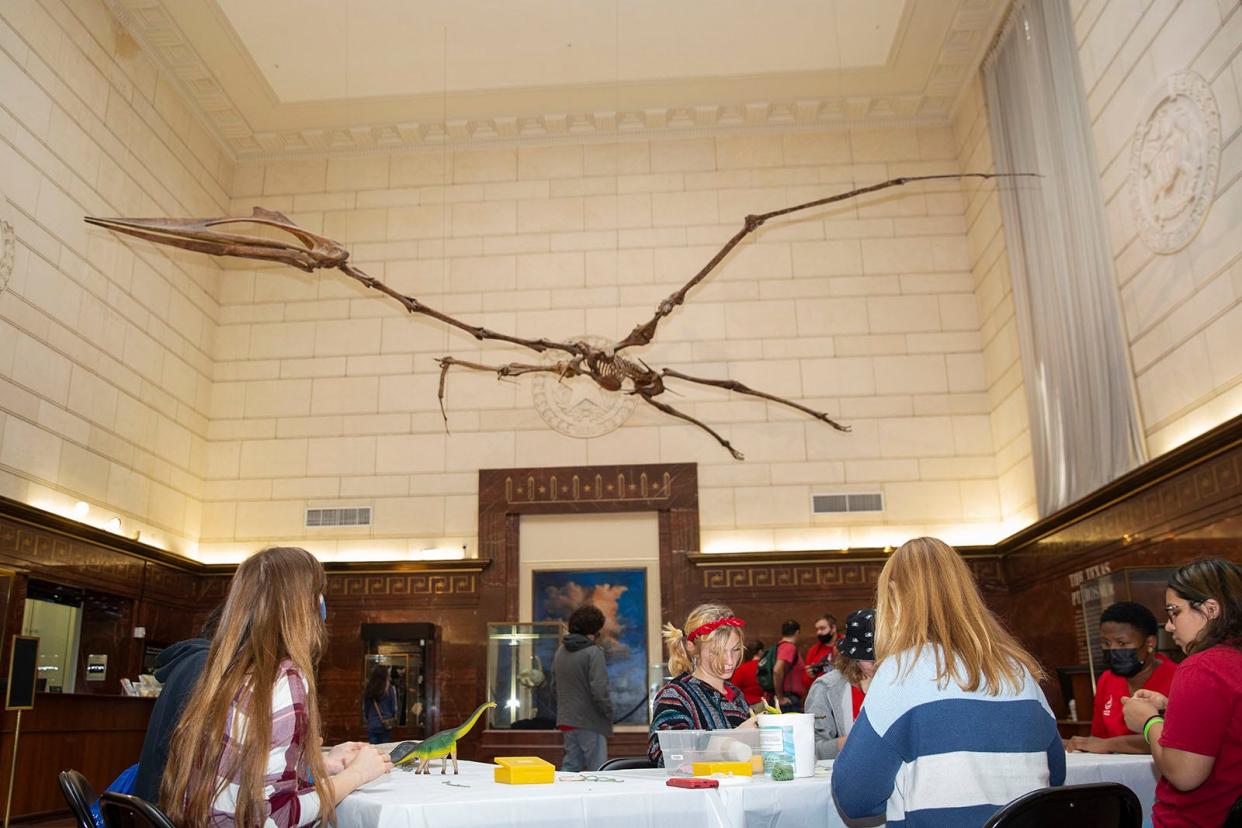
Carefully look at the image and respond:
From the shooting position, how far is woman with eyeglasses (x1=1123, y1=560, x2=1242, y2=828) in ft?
7.78

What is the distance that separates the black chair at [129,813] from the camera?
207cm

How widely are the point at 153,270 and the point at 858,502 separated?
25.2 feet

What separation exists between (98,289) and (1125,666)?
8964mm

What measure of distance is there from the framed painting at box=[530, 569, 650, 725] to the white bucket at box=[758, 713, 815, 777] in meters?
7.23

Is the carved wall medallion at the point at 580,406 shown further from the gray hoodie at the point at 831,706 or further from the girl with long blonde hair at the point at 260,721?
the girl with long blonde hair at the point at 260,721

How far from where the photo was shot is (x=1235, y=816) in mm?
2211

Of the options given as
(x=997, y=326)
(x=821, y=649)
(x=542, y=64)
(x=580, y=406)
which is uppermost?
(x=542, y=64)

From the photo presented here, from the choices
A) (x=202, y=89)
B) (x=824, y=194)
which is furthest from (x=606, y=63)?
(x=202, y=89)

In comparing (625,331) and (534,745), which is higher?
(625,331)

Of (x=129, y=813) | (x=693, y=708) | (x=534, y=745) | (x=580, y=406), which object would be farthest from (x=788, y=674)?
(x=129, y=813)

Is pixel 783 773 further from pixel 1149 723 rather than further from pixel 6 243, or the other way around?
pixel 6 243

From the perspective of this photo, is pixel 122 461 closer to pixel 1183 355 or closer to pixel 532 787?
pixel 532 787

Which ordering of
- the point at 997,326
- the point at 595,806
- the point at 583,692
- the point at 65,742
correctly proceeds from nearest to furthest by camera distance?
the point at 595,806 → the point at 583,692 → the point at 65,742 → the point at 997,326

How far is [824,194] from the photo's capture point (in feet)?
37.0
